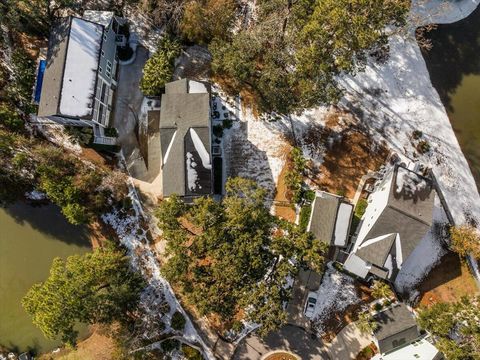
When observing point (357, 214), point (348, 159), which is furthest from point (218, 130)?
point (357, 214)

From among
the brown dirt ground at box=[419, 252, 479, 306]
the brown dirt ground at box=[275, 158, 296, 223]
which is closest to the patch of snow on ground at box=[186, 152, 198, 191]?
the brown dirt ground at box=[275, 158, 296, 223]

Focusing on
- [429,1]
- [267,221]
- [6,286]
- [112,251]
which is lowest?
[6,286]

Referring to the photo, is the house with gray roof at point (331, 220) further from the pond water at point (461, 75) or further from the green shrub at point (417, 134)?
the pond water at point (461, 75)

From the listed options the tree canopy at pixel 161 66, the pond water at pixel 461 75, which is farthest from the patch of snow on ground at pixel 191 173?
the pond water at pixel 461 75

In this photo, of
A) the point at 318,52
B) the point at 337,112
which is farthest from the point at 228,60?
the point at 337,112

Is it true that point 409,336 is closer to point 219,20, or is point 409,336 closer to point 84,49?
point 219,20

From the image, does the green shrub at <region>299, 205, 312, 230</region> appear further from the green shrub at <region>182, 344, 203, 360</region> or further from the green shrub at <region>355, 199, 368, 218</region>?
the green shrub at <region>182, 344, 203, 360</region>
